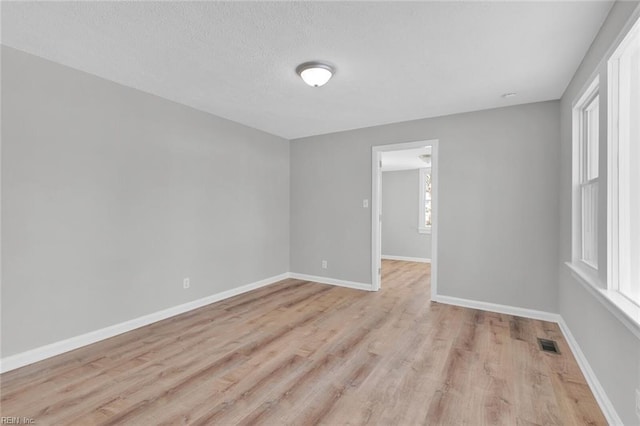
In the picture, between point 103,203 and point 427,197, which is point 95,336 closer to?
point 103,203

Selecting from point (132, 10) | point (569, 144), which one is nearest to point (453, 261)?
point (569, 144)

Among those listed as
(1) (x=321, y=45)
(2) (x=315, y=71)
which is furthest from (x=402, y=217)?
(1) (x=321, y=45)

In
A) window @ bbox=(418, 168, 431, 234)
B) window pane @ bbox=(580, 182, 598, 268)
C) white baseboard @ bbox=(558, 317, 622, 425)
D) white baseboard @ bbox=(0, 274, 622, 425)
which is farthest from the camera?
window @ bbox=(418, 168, 431, 234)

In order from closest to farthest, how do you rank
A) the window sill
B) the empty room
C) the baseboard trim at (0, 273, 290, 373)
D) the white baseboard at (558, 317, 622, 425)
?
the window sill < the white baseboard at (558, 317, 622, 425) < the empty room < the baseboard trim at (0, 273, 290, 373)

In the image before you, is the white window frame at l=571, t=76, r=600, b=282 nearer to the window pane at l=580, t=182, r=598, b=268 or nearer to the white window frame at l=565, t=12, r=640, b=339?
the window pane at l=580, t=182, r=598, b=268

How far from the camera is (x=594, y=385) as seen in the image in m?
2.00

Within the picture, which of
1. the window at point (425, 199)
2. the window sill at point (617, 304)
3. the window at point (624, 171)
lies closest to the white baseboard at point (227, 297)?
the window sill at point (617, 304)

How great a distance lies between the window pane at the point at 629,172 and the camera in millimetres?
1737

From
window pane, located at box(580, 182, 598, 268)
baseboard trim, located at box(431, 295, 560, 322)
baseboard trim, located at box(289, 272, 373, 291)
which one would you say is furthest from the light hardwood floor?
baseboard trim, located at box(289, 272, 373, 291)

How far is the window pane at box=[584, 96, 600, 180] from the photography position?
2.50 m

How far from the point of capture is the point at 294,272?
17.3 ft

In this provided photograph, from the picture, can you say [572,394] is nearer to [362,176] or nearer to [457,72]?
[457,72]

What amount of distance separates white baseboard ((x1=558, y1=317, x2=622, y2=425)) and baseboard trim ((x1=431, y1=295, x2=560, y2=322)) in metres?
0.54

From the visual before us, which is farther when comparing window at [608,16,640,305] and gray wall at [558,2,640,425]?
window at [608,16,640,305]
